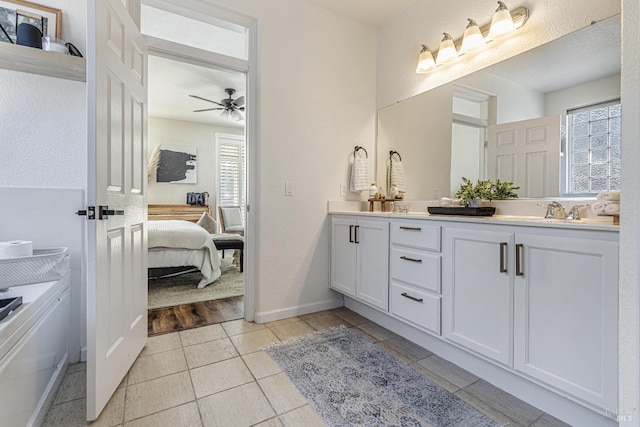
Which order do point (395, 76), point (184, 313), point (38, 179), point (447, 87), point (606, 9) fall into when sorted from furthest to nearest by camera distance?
point (395, 76) → point (184, 313) → point (447, 87) → point (38, 179) → point (606, 9)

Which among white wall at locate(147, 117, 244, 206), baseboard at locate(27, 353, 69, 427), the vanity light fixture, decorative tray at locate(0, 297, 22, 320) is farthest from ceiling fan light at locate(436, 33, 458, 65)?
white wall at locate(147, 117, 244, 206)

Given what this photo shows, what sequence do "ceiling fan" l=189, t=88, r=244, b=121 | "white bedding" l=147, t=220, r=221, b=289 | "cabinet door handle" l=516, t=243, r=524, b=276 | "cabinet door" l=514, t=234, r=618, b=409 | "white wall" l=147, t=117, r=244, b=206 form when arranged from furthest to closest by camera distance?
"white wall" l=147, t=117, r=244, b=206 → "ceiling fan" l=189, t=88, r=244, b=121 → "white bedding" l=147, t=220, r=221, b=289 → "cabinet door handle" l=516, t=243, r=524, b=276 → "cabinet door" l=514, t=234, r=618, b=409

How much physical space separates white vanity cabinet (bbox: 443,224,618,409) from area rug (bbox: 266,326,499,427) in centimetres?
34

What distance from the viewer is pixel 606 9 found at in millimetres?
1561

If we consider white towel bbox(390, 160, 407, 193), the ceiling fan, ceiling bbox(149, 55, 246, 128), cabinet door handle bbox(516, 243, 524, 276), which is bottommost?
cabinet door handle bbox(516, 243, 524, 276)

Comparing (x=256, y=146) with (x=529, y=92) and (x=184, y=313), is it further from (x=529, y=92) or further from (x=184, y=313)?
(x=529, y=92)

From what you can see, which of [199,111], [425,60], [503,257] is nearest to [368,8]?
[425,60]

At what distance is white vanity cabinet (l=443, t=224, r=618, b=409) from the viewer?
1165 millimetres

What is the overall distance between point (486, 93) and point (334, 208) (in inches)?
58.4

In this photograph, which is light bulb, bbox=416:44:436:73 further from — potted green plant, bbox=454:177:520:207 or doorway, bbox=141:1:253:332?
doorway, bbox=141:1:253:332

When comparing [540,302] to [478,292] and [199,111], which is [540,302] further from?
[199,111]

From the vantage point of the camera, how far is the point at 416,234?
6.41 ft

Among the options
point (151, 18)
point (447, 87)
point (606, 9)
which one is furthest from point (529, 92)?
point (151, 18)

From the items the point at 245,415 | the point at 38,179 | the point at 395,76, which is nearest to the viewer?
the point at 245,415
